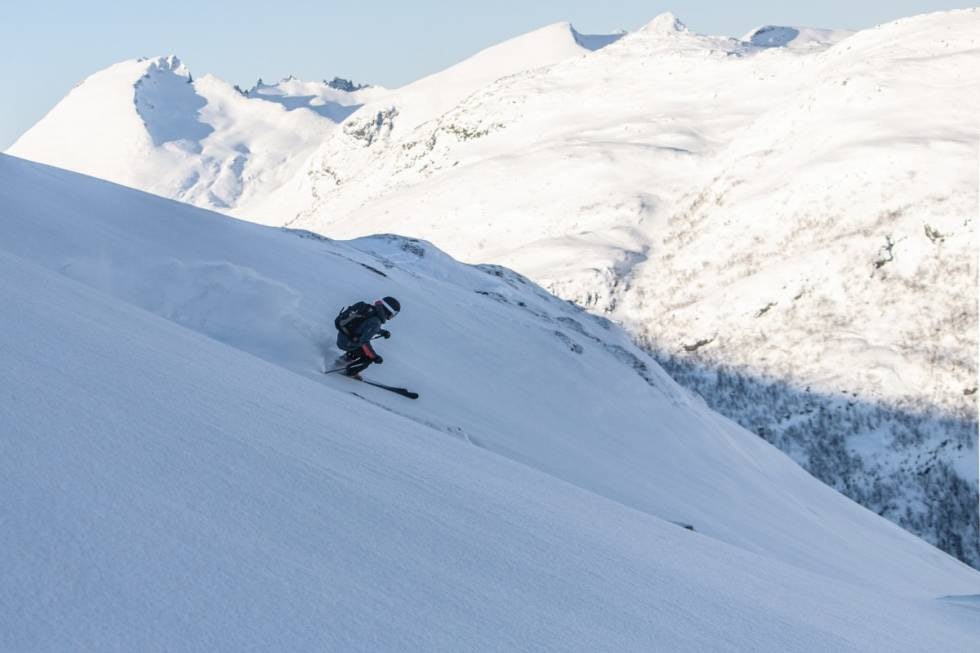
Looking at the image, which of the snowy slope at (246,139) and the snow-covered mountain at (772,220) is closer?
the snow-covered mountain at (772,220)

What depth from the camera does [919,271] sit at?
43125mm

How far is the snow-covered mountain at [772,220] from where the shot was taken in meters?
36.9

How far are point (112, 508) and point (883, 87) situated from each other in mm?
64101

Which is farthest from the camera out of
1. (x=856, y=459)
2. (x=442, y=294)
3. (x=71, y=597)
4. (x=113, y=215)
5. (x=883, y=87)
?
(x=883, y=87)

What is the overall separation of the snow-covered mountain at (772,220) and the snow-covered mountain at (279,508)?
25.0m

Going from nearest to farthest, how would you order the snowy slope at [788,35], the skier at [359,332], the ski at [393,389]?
1. the skier at [359,332]
2. the ski at [393,389]
3. the snowy slope at [788,35]

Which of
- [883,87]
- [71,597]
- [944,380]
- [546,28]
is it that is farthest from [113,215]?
[546,28]

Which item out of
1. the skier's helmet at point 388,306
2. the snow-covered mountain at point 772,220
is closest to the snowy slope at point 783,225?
the snow-covered mountain at point 772,220

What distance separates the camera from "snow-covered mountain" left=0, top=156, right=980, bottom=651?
335 centimetres

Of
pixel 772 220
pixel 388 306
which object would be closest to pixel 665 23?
pixel 772 220

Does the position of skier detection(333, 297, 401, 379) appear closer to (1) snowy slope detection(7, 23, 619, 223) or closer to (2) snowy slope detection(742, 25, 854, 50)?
(1) snowy slope detection(7, 23, 619, 223)

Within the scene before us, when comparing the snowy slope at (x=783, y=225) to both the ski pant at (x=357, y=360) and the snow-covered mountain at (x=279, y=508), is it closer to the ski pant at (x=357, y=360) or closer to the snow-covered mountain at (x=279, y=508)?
the snow-covered mountain at (x=279, y=508)

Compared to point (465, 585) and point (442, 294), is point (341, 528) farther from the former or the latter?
point (442, 294)

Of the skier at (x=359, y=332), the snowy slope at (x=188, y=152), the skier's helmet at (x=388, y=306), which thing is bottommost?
the skier at (x=359, y=332)
